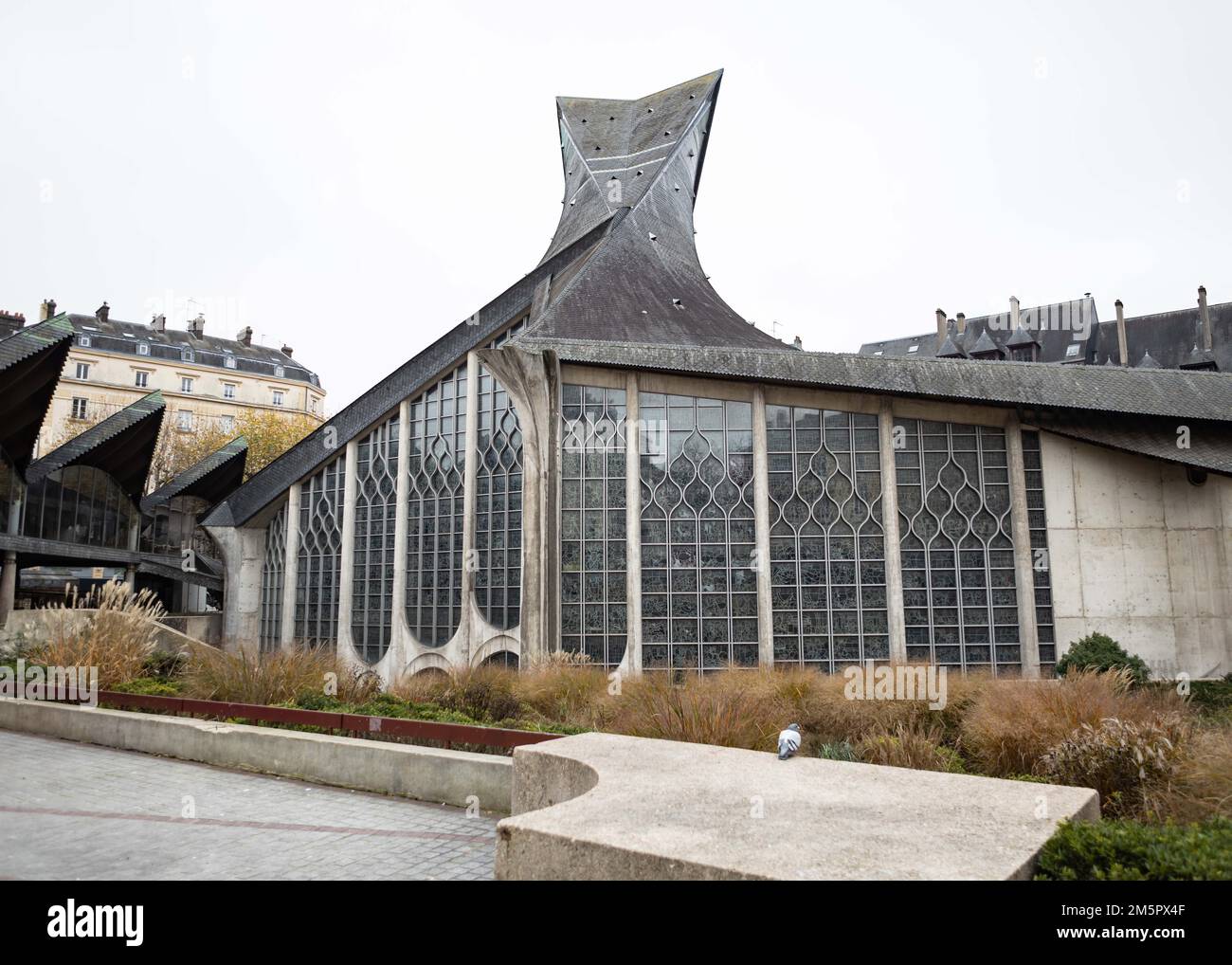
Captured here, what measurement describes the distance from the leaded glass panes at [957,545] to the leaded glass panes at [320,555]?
16.4 m

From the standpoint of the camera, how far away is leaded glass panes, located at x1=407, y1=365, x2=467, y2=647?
73.0 feet

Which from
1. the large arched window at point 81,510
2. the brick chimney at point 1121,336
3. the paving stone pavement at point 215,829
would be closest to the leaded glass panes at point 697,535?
the paving stone pavement at point 215,829

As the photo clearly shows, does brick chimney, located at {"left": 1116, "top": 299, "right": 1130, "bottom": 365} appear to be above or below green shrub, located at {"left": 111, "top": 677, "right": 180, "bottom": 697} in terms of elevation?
above

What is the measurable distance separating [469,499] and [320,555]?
688 centimetres

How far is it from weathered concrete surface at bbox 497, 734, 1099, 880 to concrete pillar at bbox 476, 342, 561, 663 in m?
12.3

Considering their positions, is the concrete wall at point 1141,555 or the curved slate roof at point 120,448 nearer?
the concrete wall at point 1141,555

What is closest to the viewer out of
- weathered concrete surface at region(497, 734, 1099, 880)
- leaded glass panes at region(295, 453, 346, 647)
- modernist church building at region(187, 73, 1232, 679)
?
weathered concrete surface at region(497, 734, 1099, 880)

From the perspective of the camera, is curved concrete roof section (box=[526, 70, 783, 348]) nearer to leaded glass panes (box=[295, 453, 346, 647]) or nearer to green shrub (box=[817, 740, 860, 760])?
leaded glass panes (box=[295, 453, 346, 647])

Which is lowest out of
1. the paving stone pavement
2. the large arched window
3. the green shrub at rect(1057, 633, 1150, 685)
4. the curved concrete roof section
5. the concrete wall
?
the paving stone pavement

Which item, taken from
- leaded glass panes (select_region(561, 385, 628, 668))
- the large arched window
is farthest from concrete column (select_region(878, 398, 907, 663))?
the large arched window

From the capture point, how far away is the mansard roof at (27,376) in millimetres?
24828

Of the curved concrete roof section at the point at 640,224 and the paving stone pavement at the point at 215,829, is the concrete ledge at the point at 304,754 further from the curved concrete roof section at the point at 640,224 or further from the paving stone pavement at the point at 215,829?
the curved concrete roof section at the point at 640,224

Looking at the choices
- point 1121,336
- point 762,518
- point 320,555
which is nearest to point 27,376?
point 320,555
